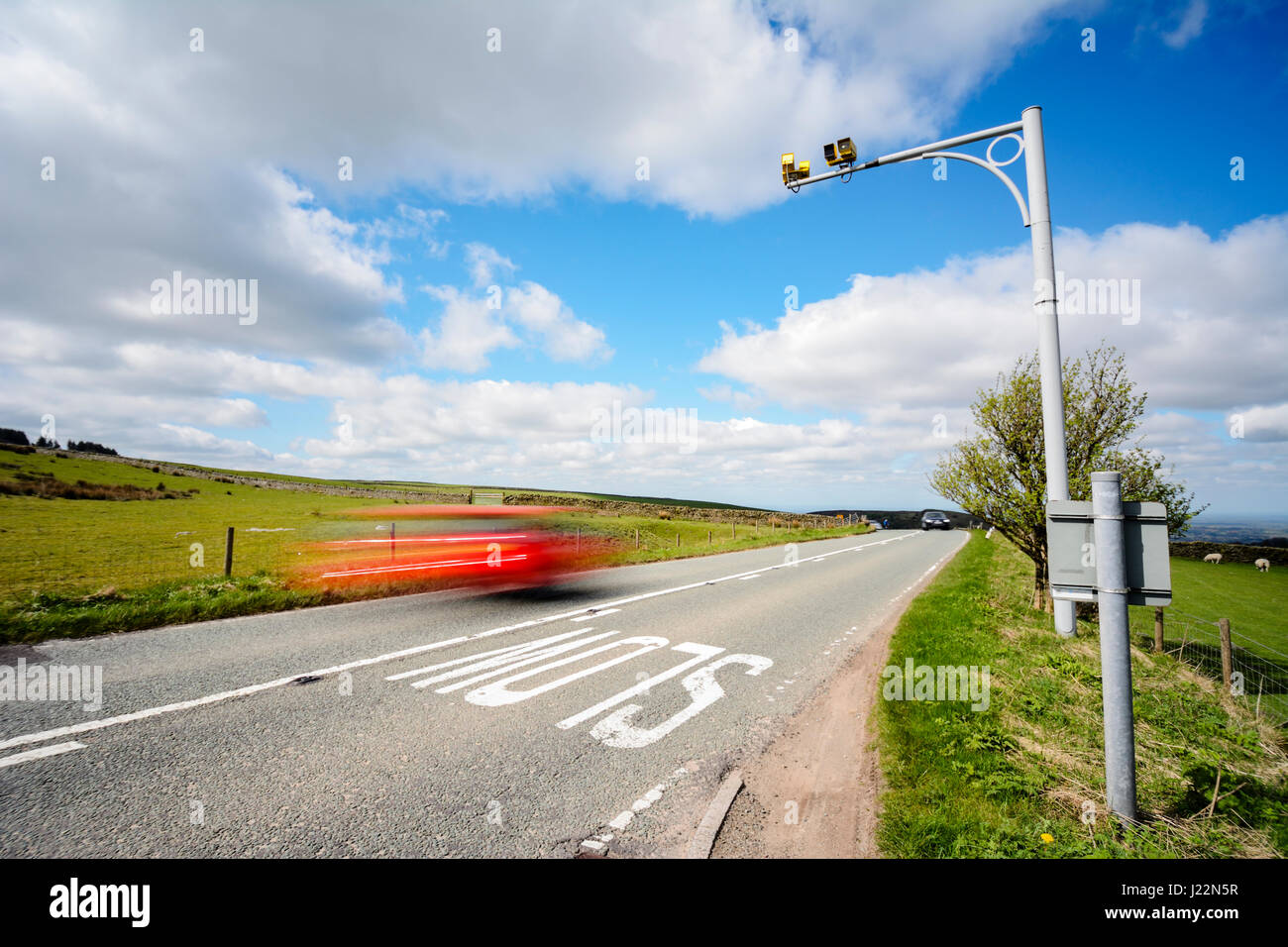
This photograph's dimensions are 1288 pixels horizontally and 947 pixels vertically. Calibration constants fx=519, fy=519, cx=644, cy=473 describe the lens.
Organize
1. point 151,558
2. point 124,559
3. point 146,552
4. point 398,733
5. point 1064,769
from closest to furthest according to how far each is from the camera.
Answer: point 1064,769, point 398,733, point 124,559, point 151,558, point 146,552

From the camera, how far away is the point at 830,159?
7.43 metres

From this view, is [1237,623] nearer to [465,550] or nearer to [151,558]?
[465,550]

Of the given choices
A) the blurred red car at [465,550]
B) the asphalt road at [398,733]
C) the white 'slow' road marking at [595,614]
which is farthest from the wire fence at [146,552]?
the asphalt road at [398,733]

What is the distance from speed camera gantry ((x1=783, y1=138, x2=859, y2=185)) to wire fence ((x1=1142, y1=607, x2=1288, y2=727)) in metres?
7.88

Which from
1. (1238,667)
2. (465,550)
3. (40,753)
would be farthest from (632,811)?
(1238,667)

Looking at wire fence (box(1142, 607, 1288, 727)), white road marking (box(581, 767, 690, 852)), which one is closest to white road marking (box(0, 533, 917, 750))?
white road marking (box(581, 767, 690, 852))

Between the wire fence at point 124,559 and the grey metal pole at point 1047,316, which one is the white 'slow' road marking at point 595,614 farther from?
the wire fence at point 124,559

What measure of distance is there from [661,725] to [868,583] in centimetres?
1153

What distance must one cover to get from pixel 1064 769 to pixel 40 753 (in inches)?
303

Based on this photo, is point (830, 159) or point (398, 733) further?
point (830, 159)

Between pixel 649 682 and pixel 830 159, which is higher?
pixel 830 159
